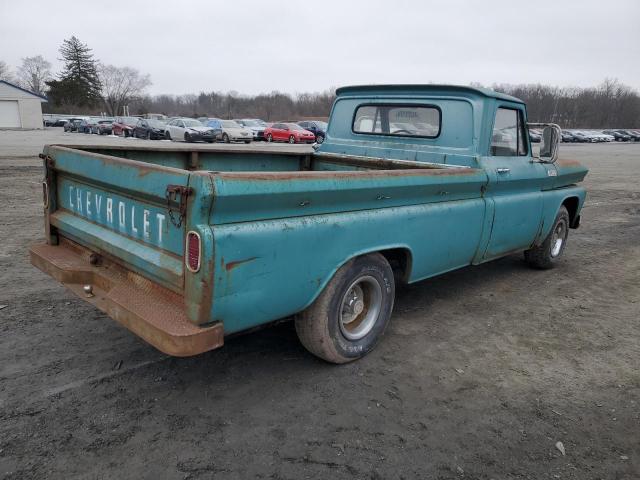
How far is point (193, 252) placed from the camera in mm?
2414

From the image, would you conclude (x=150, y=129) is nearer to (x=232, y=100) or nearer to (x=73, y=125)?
(x=73, y=125)

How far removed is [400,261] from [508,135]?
6.21ft

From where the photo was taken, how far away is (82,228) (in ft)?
11.0

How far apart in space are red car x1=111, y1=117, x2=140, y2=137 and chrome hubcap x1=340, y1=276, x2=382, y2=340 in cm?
3331

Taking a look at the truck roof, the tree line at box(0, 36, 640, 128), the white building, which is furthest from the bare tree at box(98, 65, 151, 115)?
the truck roof

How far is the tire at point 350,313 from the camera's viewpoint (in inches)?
123

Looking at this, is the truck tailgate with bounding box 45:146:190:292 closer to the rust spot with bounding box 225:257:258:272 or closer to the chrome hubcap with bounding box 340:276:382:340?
the rust spot with bounding box 225:257:258:272

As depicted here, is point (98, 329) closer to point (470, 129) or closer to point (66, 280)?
point (66, 280)

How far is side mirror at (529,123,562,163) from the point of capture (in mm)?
5000

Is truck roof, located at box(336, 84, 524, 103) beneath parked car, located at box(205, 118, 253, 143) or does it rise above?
above

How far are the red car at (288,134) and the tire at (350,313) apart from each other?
88.4 ft

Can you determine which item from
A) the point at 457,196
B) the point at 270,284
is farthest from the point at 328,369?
the point at 457,196

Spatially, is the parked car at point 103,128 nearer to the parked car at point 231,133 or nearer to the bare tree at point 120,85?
the parked car at point 231,133

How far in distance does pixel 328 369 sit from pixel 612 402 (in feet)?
5.89
